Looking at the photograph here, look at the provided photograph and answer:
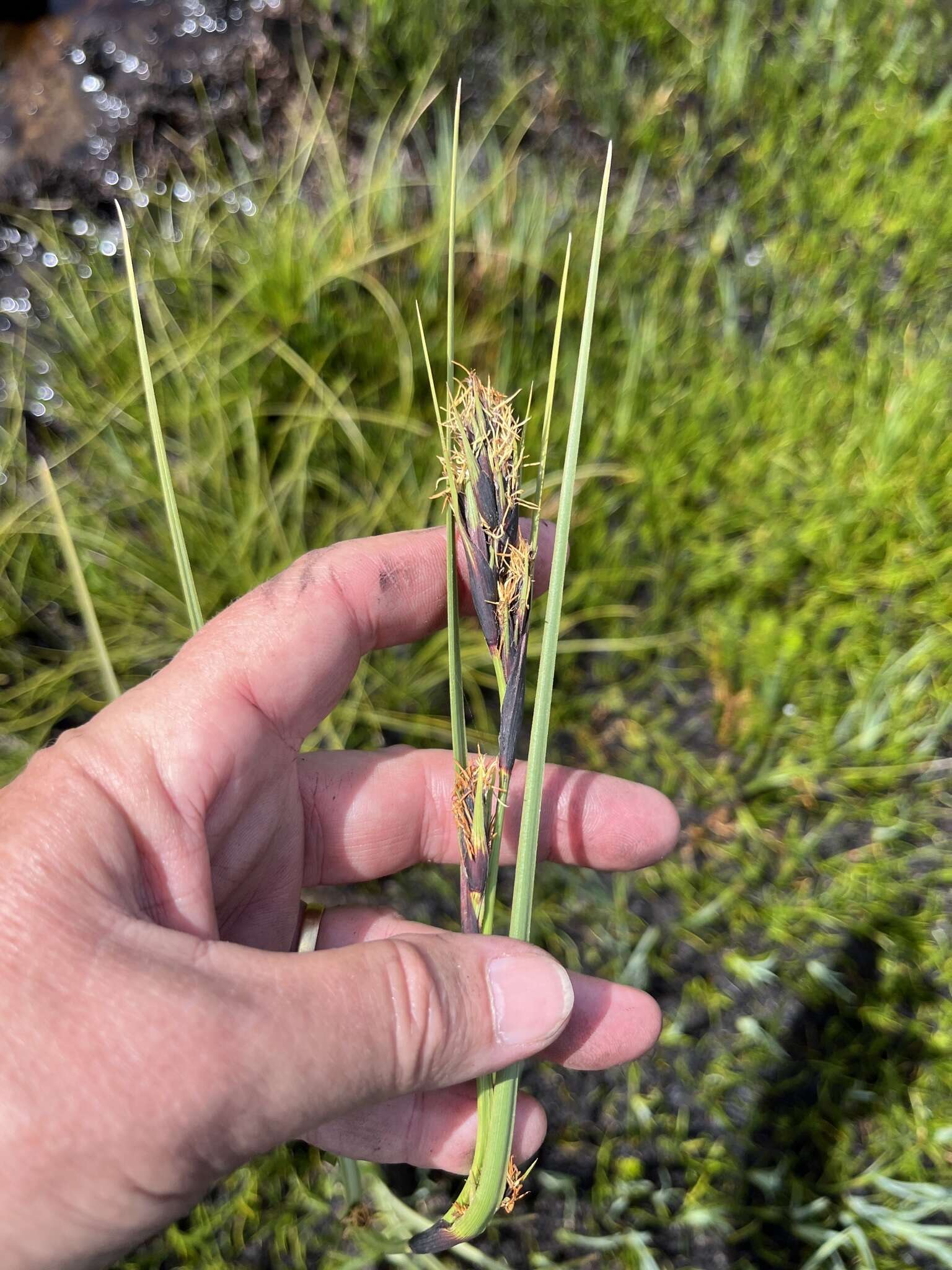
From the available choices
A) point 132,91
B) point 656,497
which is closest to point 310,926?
point 656,497

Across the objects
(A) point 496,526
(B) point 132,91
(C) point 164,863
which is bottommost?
(C) point 164,863

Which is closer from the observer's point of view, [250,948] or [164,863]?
[250,948]

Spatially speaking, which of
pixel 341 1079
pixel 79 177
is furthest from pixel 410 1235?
pixel 79 177

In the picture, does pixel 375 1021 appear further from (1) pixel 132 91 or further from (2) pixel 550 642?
(1) pixel 132 91

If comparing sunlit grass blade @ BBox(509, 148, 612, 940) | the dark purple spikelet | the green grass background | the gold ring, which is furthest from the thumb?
the green grass background

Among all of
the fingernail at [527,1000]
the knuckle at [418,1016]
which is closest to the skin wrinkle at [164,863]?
the knuckle at [418,1016]

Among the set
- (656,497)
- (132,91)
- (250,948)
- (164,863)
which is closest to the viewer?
(250,948)

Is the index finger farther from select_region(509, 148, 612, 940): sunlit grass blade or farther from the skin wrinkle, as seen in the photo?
select_region(509, 148, 612, 940): sunlit grass blade
